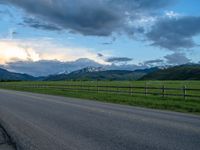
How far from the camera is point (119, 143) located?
31.5ft

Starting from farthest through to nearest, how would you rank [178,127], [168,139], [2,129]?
1. [2,129]
2. [178,127]
3. [168,139]

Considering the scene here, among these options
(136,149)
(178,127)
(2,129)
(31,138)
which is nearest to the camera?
(136,149)

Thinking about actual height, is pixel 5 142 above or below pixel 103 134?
below

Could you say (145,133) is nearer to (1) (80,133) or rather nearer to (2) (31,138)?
(1) (80,133)

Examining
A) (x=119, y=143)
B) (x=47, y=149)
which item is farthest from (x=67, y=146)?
(x=119, y=143)

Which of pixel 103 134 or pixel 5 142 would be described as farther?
pixel 103 134

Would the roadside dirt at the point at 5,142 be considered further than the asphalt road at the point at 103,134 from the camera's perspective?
Yes

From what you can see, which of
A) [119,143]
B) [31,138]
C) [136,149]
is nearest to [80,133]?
[31,138]

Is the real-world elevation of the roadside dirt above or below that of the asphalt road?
below

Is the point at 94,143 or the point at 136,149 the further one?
the point at 94,143

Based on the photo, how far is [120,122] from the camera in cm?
1409

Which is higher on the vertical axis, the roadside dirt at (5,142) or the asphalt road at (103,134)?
the asphalt road at (103,134)

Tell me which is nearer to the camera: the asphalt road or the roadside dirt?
the asphalt road

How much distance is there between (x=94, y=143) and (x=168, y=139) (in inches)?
77.6
